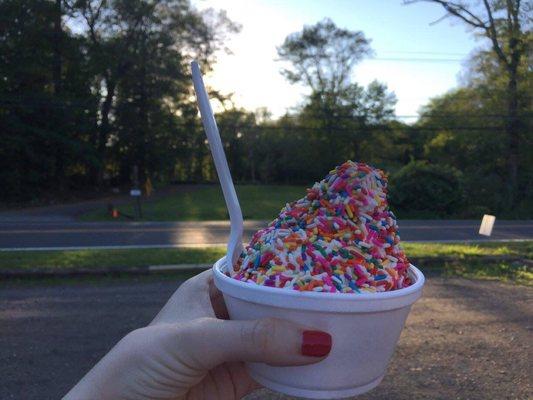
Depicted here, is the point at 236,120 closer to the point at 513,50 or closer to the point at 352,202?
the point at 513,50

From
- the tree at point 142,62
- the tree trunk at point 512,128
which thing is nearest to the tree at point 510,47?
the tree trunk at point 512,128

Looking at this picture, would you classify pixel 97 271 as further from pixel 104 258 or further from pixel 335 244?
pixel 335 244

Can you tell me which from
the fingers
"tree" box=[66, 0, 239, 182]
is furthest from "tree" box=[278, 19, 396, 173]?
the fingers

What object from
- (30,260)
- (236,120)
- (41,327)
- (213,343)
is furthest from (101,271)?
(236,120)

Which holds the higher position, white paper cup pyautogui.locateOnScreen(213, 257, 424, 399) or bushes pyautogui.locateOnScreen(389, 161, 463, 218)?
white paper cup pyautogui.locateOnScreen(213, 257, 424, 399)

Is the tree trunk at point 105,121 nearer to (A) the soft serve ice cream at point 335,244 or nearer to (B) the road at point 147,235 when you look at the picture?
(B) the road at point 147,235

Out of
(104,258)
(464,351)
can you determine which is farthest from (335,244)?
(104,258)

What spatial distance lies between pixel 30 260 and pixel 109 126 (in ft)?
96.8

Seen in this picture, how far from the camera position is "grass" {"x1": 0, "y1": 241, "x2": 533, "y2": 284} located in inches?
360

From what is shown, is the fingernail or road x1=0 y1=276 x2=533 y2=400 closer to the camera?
the fingernail

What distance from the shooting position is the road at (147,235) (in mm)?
14406

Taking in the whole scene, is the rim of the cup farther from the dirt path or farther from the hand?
the dirt path

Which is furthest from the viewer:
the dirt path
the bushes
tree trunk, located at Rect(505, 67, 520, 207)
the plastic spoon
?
tree trunk, located at Rect(505, 67, 520, 207)

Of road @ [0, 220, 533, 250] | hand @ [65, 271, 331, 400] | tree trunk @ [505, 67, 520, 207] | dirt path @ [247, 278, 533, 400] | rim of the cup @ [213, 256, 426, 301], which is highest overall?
tree trunk @ [505, 67, 520, 207]
